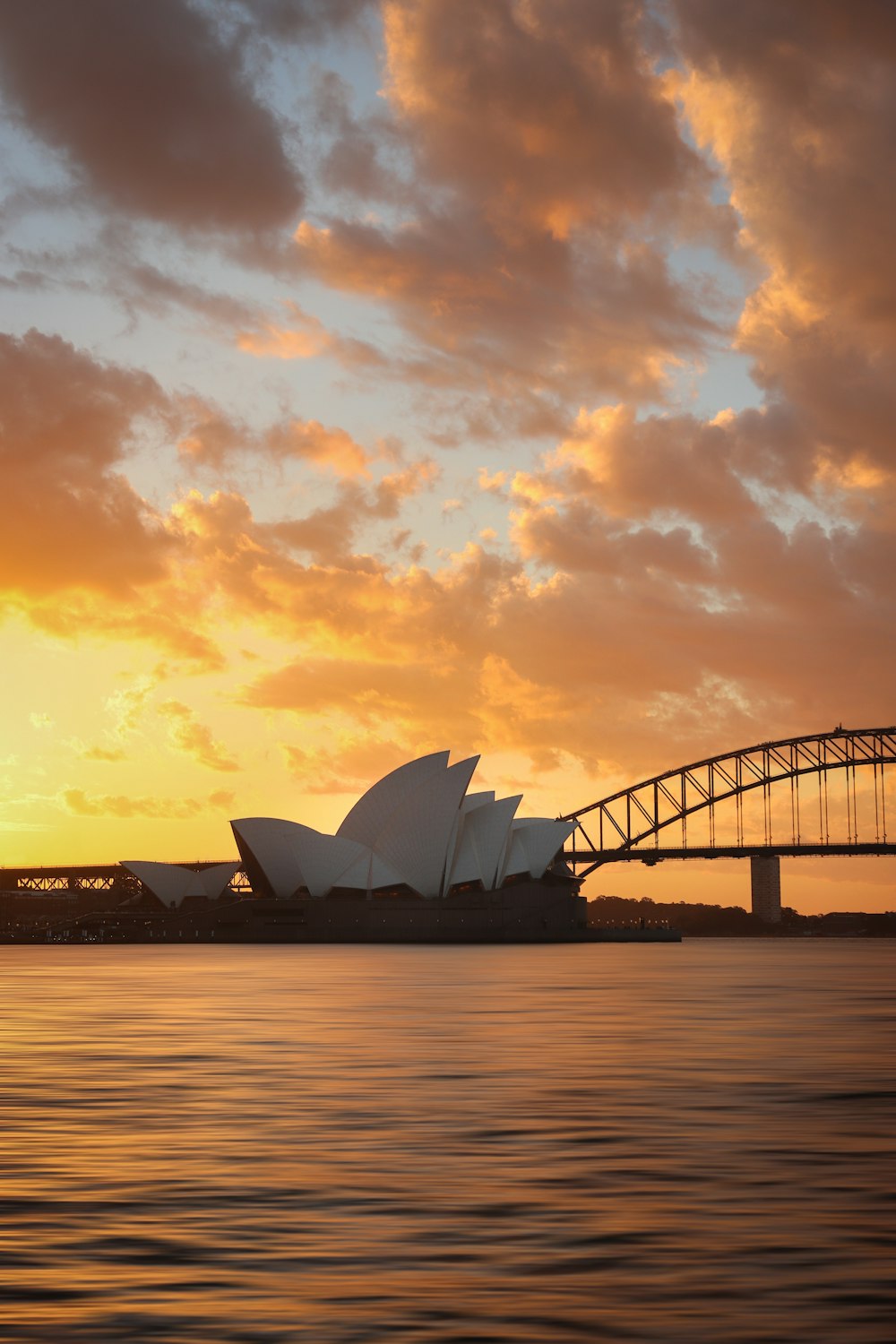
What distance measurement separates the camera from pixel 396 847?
527 ft

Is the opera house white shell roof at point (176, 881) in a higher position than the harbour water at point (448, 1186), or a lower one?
higher

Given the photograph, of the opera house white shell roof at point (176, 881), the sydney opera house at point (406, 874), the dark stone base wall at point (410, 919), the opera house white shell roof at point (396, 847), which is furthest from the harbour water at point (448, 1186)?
the opera house white shell roof at point (176, 881)

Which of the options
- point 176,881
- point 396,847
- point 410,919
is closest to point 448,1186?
point 396,847

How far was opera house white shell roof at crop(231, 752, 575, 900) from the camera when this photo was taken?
15550 centimetres

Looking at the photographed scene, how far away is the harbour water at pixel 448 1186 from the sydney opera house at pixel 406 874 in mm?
123827

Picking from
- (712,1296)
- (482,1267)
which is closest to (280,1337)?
(482,1267)

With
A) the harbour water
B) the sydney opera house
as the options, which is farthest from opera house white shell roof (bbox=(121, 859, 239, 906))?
the harbour water

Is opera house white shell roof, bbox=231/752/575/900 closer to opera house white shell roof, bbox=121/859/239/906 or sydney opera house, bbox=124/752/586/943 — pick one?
sydney opera house, bbox=124/752/586/943

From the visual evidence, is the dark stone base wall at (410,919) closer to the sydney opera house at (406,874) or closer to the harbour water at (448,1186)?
the sydney opera house at (406,874)

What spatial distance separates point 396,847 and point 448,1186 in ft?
482

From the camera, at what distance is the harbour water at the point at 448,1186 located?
32.3 feet

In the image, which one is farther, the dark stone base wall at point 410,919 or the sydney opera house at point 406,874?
the dark stone base wall at point 410,919

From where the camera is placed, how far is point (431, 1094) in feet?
74.1

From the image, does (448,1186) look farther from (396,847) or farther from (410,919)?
(410,919)
